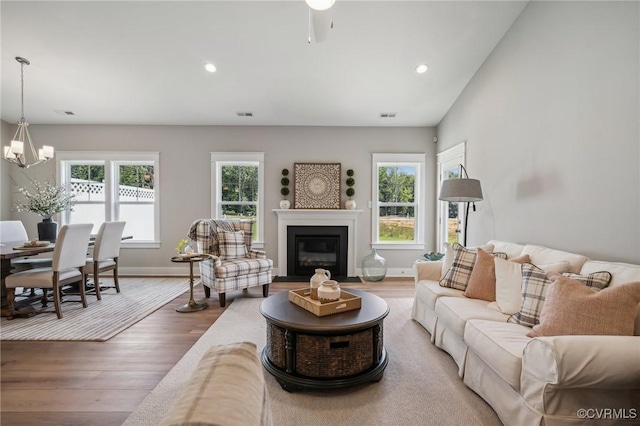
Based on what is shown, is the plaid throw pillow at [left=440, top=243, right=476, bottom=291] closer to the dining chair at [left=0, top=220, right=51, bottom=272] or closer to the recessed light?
the recessed light

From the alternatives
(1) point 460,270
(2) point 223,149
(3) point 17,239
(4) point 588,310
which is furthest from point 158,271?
(4) point 588,310

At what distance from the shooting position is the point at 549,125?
2.62 metres

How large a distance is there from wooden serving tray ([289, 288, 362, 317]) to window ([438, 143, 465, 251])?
9.21ft

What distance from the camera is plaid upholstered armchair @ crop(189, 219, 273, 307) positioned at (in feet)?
11.8

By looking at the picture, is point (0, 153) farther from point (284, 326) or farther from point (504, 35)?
point (504, 35)

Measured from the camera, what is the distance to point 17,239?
411cm

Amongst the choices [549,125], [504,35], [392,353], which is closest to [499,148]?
[549,125]

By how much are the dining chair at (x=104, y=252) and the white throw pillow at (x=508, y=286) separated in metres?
4.56

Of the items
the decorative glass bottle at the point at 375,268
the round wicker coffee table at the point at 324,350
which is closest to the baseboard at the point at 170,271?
the decorative glass bottle at the point at 375,268

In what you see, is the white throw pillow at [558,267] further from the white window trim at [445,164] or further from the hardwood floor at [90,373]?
the hardwood floor at [90,373]

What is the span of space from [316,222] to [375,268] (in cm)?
130

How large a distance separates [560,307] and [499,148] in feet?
7.65

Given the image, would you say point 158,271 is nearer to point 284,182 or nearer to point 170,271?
point 170,271

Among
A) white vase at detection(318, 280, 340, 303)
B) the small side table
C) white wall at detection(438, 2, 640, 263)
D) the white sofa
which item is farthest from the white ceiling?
white vase at detection(318, 280, 340, 303)
